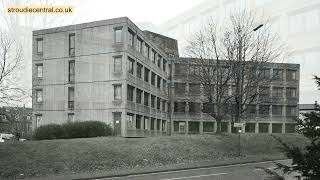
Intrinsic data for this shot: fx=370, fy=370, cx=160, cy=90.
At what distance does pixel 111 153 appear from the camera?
21750 mm

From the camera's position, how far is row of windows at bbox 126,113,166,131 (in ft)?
144

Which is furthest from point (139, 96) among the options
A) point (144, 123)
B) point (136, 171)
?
point (136, 171)

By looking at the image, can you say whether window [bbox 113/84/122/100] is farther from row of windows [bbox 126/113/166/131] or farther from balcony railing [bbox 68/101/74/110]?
balcony railing [bbox 68/101/74/110]

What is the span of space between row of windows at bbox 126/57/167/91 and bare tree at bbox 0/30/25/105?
1641cm

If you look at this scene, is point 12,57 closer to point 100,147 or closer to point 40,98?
point 100,147

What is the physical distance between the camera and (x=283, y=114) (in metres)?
72.9

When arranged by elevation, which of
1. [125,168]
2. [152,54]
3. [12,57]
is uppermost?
[152,54]

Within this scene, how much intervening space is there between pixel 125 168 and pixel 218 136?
43.4 feet

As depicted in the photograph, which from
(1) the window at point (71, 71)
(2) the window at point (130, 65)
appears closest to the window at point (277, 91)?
(2) the window at point (130, 65)

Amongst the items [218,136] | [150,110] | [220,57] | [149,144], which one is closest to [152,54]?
[150,110]

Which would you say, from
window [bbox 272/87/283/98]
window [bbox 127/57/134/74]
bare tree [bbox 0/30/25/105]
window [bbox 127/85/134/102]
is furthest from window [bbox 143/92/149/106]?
window [bbox 272/87/283/98]

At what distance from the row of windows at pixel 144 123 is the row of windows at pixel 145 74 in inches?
208

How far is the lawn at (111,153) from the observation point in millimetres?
17547

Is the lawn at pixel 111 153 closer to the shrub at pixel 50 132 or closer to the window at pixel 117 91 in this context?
the shrub at pixel 50 132
